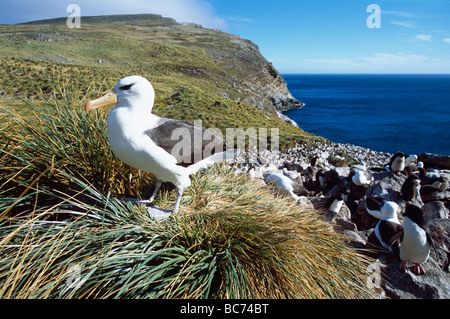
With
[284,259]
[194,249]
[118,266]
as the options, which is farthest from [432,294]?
[118,266]

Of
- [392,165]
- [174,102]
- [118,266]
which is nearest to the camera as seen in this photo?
[118,266]

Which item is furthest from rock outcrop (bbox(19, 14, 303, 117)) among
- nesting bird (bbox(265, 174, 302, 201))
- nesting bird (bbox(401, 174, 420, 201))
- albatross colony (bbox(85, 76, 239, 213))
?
albatross colony (bbox(85, 76, 239, 213))

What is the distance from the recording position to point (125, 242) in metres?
2.52

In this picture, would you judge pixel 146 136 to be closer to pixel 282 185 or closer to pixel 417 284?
pixel 417 284

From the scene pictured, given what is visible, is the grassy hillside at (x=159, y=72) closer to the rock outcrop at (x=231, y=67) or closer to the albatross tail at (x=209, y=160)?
the rock outcrop at (x=231, y=67)

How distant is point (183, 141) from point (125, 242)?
1.27m

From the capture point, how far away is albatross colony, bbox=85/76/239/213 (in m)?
2.73

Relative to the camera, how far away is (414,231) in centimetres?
442

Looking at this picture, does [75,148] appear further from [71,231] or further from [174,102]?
[174,102]

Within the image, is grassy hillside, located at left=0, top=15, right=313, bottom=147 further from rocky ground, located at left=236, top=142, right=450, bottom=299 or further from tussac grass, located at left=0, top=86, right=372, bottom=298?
tussac grass, located at left=0, top=86, right=372, bottom=298

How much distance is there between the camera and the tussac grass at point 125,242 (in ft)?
7.63

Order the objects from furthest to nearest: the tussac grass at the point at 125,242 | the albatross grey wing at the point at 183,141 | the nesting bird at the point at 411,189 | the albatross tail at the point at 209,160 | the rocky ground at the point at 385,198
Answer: the nesting bird at the point at 411,189 < the rocky ground at the point at 385,198 < the albatross tail at the point at 209,160 < the albatross grey wing at the point at 183,141 < the tussac grass at the point at 125,242

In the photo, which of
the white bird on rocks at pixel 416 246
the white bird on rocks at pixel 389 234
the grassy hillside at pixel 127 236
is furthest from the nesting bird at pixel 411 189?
the grassy hillside at pixel 127 236
